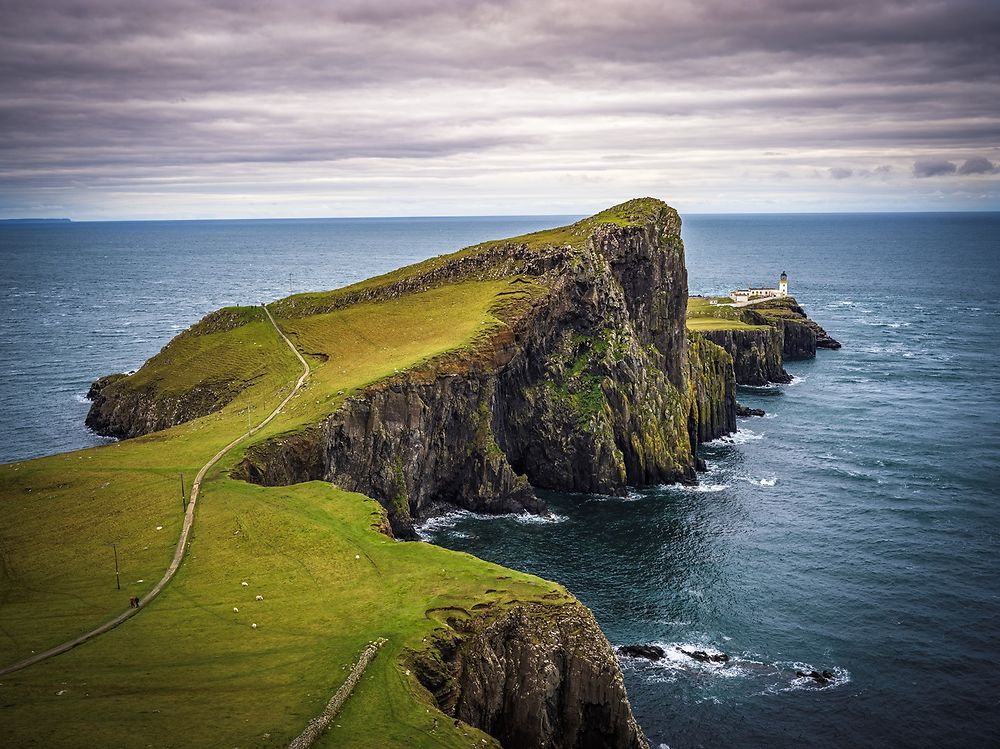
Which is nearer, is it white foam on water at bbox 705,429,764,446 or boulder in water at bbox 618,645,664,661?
boulder in water at bbox 618,645,664,661

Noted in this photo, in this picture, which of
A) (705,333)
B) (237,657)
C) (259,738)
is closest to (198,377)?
(237,657)

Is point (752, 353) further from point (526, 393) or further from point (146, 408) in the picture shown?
point (146, 408)

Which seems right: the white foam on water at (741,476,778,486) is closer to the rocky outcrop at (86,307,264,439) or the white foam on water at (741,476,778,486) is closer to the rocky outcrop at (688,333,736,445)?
the rocky outcrop at (688,333,736,445)

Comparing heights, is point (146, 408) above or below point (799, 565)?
above

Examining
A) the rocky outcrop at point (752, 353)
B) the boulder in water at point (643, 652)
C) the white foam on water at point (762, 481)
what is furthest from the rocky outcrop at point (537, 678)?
the rocky outcrop at point (752, 353)

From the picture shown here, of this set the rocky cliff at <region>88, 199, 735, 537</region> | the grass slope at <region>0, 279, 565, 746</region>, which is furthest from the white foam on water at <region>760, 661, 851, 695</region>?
the rocky cliff at <region>88, 199, 735, 537</region>

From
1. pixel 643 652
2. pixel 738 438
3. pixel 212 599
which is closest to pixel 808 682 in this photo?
pixel 643 652
